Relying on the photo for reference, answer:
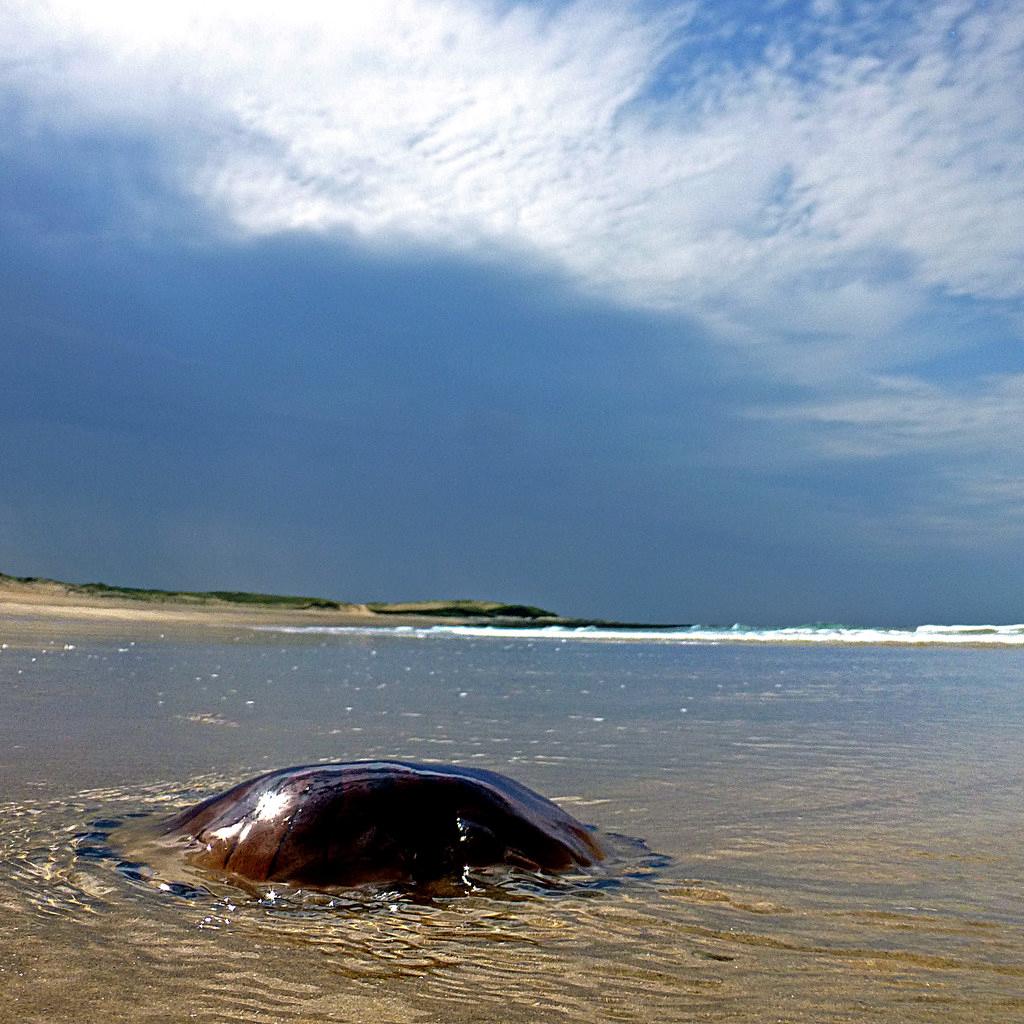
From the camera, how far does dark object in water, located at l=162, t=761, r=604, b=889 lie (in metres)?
3.24

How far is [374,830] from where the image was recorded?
130 inches

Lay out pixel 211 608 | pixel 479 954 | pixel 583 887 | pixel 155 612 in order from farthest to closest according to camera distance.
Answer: pixel 211 608, pixel 155 612, pixel 583 887, pixel 479 954

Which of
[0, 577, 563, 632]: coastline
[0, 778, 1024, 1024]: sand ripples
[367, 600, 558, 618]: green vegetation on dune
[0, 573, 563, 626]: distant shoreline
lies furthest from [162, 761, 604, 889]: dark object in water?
[367, 600, 558, 618]: green vegetation on dune

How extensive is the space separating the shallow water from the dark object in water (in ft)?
0.57

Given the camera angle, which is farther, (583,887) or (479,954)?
(583,887)

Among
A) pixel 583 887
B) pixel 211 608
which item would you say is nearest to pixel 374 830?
pixel 583 887

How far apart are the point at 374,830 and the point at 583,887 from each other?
2.22 feet

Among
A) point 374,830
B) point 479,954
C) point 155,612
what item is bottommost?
point 479,954

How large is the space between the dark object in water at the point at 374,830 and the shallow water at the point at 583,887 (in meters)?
0.17

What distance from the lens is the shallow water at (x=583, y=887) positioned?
7.77 ft

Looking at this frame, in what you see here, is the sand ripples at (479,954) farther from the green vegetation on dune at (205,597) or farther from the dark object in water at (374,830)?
the green vegetation on dune at (205,597)

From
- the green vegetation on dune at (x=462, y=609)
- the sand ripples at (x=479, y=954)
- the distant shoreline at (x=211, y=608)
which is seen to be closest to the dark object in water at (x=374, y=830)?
the sand ripples at (x=479, y=954)

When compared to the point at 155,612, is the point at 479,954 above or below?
below

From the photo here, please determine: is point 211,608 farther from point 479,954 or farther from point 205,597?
point 479,954
